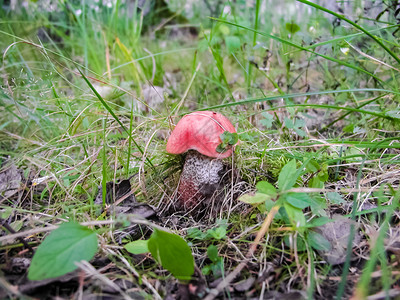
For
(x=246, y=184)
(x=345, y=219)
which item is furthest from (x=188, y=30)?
(x=345, y=219)

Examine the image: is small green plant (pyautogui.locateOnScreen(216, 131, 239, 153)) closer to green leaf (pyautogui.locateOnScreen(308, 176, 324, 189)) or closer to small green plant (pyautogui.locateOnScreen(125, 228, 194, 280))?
green leaf (pyautogui.locateOnScreen(308, 176, 324, 189))

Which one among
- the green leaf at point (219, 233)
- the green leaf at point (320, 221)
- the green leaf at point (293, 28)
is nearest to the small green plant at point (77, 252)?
the green leaf at point (219, 233)

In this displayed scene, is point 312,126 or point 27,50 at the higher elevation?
point 27,50

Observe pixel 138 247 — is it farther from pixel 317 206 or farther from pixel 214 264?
pixel 317 206

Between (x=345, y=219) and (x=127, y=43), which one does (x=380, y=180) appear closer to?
(x=345, y=219)

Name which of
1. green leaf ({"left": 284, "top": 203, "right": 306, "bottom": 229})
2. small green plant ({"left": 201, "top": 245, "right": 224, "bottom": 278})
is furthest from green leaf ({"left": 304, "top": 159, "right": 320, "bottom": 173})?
small green plant ({"left": 201, "top": 245, "right": 224, "bottom": 278})

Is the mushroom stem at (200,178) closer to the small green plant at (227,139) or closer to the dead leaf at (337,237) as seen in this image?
the small green plant at (227,139)

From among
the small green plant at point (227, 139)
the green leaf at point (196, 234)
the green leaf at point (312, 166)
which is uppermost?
the small green plant at point (227, 139)

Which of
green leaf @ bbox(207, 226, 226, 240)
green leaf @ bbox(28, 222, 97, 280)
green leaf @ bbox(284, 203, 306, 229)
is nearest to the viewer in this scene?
green leaf @ bbox(28, 222, 97, 280)
